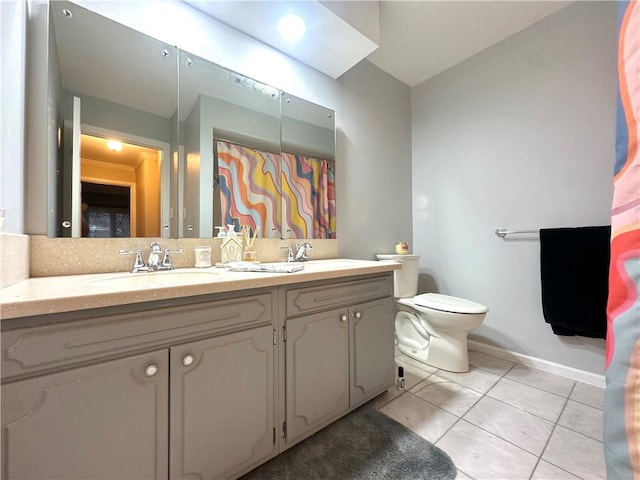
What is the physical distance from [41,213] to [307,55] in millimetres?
1657

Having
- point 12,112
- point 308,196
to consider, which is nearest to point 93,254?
point 12,112

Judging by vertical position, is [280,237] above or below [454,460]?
above

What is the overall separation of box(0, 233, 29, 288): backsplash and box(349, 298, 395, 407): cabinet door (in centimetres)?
119

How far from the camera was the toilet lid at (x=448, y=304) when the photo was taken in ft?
5.27

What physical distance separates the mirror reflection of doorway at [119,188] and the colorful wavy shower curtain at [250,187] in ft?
1.08

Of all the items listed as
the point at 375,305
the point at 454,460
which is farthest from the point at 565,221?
the point at 454,460

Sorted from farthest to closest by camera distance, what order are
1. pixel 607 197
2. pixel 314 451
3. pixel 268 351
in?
pixel 607 197 → pixel 314 451 → pixel 268 351

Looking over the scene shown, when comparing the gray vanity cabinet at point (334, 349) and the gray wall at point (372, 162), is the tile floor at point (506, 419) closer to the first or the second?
the gray vanity cabinet at point (334, 349)

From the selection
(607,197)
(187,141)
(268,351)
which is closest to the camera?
(268,351)

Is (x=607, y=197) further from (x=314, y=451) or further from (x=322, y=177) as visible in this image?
(x=314, y=451)

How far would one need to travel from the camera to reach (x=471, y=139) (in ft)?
6.84

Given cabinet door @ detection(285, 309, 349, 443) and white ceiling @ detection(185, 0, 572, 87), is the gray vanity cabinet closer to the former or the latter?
cabinet door @ detection(285, 309, 349, 443)

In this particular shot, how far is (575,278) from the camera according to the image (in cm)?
153

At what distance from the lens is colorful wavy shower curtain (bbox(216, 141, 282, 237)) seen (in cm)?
143
